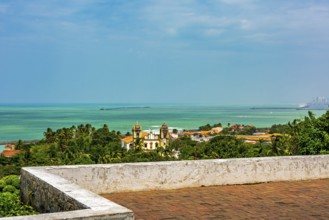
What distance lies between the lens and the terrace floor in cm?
611

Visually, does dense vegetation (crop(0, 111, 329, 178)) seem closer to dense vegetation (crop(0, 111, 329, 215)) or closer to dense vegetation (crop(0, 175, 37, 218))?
dense vegetation (crop(0, 111, 329, 215))

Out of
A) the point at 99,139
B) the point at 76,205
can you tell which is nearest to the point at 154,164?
the point at 76,205

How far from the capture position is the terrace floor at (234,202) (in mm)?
6113

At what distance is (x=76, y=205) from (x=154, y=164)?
281 cm

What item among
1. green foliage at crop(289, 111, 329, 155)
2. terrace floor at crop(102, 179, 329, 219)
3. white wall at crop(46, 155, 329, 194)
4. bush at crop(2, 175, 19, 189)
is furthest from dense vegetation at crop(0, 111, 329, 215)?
bush at crop(2, 175, 19, 189)

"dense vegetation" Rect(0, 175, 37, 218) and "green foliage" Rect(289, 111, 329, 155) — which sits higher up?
"green foliage" Rect(289, 111, 329, 155)

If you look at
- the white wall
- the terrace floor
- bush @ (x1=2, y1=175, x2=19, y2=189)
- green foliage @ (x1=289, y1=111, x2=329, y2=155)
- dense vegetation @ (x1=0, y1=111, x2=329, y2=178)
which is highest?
green foliage @ (x1=289, y1=111, x2=329, y2=155)

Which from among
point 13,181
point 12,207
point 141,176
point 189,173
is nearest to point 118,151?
point 13,181

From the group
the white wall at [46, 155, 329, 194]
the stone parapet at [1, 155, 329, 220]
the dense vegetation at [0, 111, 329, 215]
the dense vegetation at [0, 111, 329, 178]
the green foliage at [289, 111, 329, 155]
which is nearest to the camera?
the stone parapet at [1, 155, 329, 220]

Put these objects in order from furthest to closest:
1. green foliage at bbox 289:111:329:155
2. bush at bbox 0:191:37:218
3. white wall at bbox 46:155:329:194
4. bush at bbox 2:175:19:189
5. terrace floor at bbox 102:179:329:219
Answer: green foliage at bbox 289:111:329:155
bush at bbox 2:175:19:189
white wall at bbox 46:155:329:194
bush at bbox 0:191:37:218
terrace floor at bbox 102:179:329:219

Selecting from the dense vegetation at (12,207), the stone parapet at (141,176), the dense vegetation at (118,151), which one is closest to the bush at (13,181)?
the dense vegetation at (12,207)

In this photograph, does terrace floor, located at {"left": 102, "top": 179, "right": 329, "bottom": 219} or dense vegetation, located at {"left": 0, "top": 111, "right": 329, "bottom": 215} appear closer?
terrace floor, located at {"left": 102, "top": 179, "right": 329, "bottom": 219}

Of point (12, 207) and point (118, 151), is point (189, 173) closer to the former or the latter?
point (12, 207)

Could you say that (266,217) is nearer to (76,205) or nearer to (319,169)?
(76,205)
